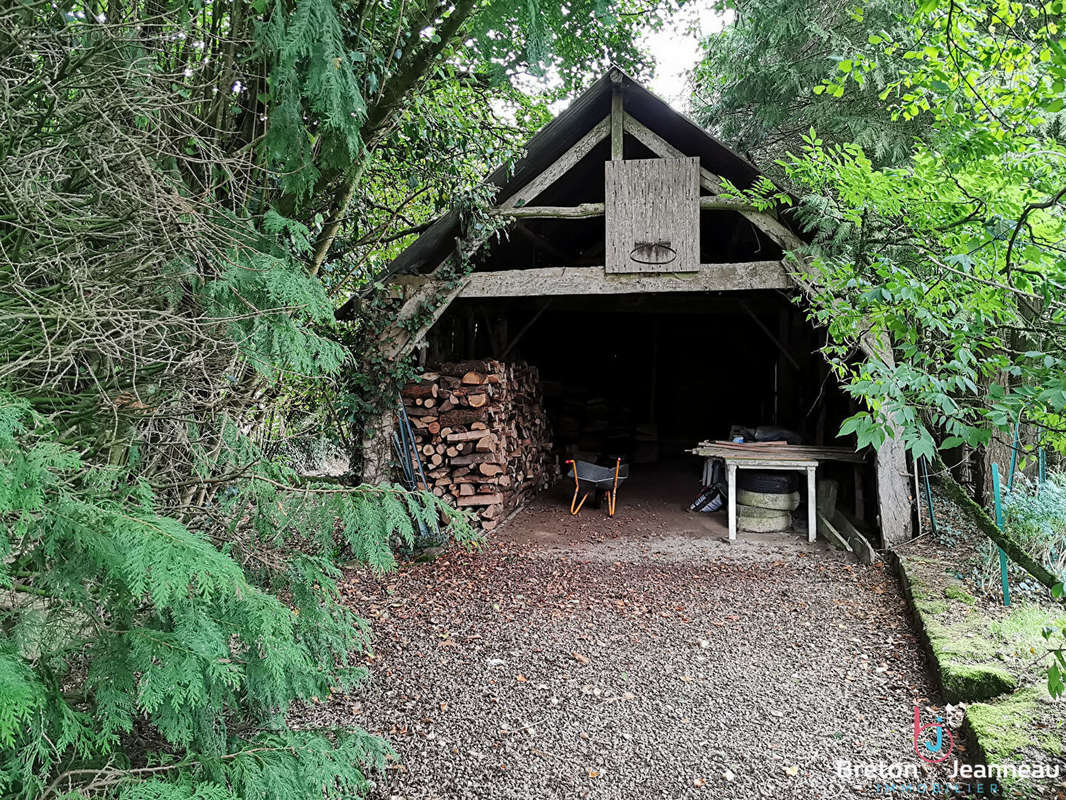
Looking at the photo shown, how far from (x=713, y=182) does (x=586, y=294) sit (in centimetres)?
156

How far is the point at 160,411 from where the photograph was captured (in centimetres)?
223

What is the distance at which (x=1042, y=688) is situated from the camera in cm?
299

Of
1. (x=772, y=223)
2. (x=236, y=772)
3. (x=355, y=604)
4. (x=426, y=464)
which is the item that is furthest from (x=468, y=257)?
(x=236, y=772)

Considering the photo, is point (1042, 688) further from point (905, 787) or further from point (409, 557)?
point (409, 557)

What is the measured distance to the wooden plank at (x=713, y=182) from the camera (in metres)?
5.84

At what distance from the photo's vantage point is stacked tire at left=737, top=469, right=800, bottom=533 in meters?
6.84

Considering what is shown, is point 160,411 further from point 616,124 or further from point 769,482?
point 769,482

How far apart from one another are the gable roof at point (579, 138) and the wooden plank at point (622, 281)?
1.91ft

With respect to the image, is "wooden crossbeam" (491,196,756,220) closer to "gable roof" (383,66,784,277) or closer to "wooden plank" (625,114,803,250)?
"wooden plank" (625,114,803,250)

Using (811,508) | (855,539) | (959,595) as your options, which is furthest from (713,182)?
(959,595)

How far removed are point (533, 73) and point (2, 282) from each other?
6.13ft

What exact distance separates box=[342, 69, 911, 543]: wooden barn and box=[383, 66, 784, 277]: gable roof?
0.02 m

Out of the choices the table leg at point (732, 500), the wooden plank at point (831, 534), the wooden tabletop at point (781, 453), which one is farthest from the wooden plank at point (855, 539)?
the table leg at point (732, 500)

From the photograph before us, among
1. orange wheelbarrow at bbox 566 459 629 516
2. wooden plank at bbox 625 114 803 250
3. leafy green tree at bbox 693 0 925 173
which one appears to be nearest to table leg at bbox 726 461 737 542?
orange wheelbarrow at bbox 566 459 629 516
